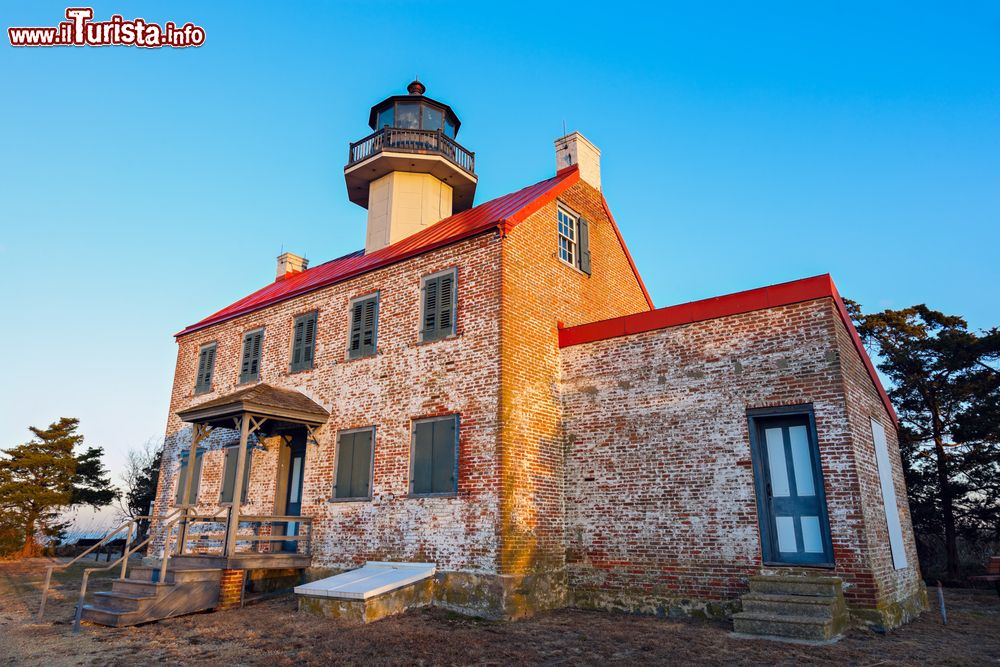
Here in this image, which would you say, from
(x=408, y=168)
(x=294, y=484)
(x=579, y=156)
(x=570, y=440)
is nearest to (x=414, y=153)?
(x=408, y=168)

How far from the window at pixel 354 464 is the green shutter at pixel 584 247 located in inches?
229

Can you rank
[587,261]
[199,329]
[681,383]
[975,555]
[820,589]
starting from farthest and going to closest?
[975,555]
[199,329]
[587,261]
[681,383]
[820,589]

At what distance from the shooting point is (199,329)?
18.1 metres

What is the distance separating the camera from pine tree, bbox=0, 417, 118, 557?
24355mm

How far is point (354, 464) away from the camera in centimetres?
1266

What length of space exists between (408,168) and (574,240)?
6042mm

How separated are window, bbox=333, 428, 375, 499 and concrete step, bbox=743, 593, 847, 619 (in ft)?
22.7

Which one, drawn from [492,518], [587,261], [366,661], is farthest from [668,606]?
[587,261]

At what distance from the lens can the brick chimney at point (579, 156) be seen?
15.4m

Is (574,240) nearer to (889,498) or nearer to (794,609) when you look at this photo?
(889,498)

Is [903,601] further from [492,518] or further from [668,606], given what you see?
[492,518]

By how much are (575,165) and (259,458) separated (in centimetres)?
1002

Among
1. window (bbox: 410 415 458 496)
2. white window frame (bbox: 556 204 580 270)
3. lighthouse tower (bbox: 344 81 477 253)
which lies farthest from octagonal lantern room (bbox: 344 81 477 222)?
window (bbox: 410 415 458 496)

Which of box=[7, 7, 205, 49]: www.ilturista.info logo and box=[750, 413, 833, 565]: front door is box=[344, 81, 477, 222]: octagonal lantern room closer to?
box=[7, 7, 205, 49]: www.ilturista.info logo
